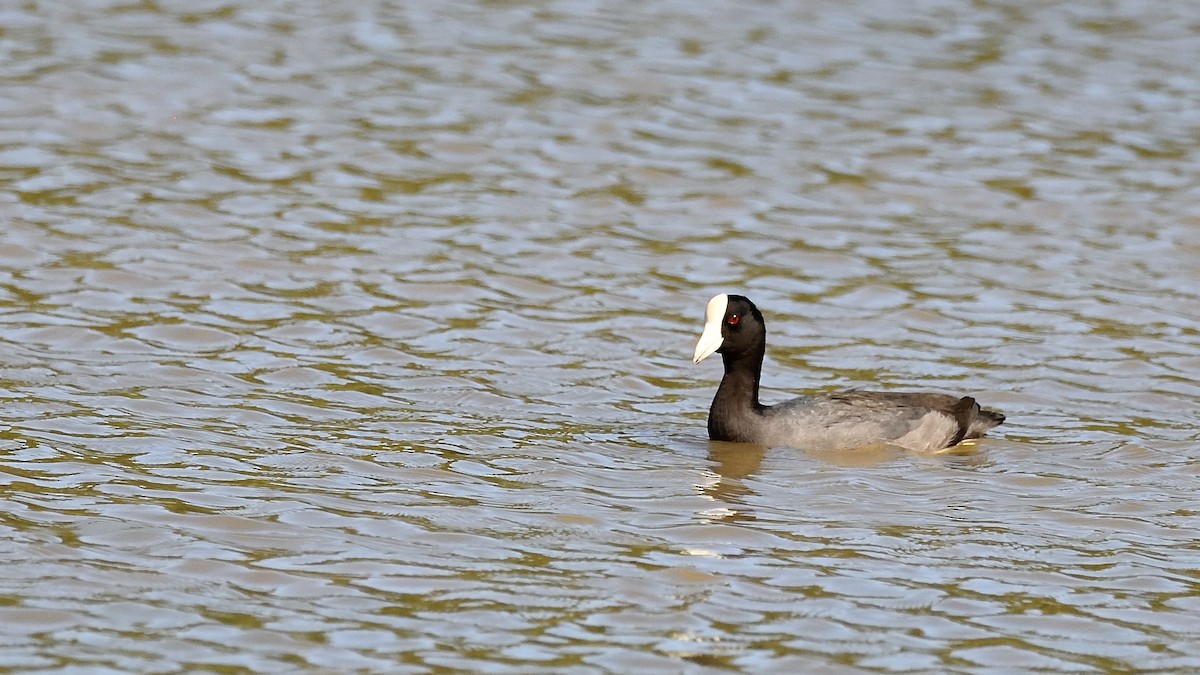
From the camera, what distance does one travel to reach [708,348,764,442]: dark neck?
915 centimetres

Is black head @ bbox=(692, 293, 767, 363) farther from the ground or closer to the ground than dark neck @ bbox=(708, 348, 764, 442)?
farther from the ground

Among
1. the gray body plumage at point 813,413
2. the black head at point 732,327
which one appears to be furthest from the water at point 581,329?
the black head at point 732,327

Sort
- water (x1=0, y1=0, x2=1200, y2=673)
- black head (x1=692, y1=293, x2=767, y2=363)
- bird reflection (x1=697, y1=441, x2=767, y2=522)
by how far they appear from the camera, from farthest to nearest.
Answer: black head (x1=692, y1=293, x2=767, y2=363) → bird reflection (x1=697, y1=441, x2=767, y2=522) → water (x1=0, y1=0, x2=1200, y2=673)

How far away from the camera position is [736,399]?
364 inches

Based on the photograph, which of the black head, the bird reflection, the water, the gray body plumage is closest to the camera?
the water

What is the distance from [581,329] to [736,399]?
73.6 inches

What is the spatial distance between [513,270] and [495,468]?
3797 millimetres

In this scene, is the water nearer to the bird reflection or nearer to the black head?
the bird reflection

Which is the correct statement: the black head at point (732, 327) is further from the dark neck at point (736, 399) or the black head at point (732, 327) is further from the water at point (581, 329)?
Result: the water at point (581, 329)

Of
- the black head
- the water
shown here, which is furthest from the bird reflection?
the black head

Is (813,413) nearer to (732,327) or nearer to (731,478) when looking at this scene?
(732,327)

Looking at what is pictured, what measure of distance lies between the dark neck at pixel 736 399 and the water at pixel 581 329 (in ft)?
0.73

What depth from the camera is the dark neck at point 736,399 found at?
915 centimetres

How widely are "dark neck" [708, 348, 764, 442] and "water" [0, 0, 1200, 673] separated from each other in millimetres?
224
